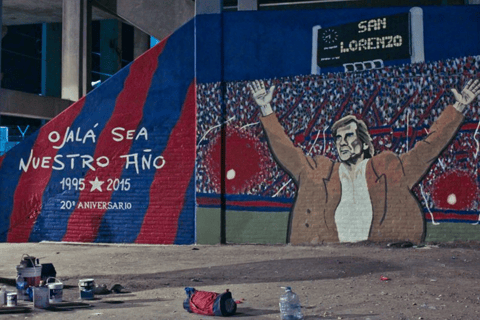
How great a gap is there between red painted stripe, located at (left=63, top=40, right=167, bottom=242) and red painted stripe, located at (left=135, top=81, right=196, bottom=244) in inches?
39.7

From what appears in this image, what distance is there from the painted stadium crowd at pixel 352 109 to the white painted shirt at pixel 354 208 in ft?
1.89

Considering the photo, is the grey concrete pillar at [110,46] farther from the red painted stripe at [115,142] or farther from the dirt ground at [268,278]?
the dirt ground at [268,278]

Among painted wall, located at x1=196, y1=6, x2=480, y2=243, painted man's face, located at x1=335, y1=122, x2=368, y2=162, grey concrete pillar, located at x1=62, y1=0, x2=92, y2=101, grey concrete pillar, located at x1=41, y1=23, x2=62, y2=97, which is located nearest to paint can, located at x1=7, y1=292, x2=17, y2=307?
painted wall, located at x1=196, y1=6, x2=480, y2=243

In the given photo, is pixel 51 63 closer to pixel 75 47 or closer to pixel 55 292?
pixel 75 47

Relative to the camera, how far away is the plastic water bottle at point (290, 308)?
6590 millimetres

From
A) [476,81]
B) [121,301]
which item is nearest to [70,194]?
[121,301]

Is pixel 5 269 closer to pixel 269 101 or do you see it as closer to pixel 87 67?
pixel 269 101

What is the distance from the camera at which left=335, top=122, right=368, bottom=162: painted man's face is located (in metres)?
13.6

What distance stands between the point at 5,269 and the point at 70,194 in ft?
15.0

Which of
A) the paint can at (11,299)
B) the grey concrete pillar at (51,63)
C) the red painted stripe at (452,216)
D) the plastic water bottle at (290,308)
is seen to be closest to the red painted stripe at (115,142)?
the red painted stripe at (452,216)

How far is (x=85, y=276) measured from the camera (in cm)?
1005

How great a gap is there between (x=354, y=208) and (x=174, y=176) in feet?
13.5

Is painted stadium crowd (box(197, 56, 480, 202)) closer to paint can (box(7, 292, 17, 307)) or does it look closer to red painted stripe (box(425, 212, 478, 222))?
red painted stripe (box(425, 212, 478, 222))

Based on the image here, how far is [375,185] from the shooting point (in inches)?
528
